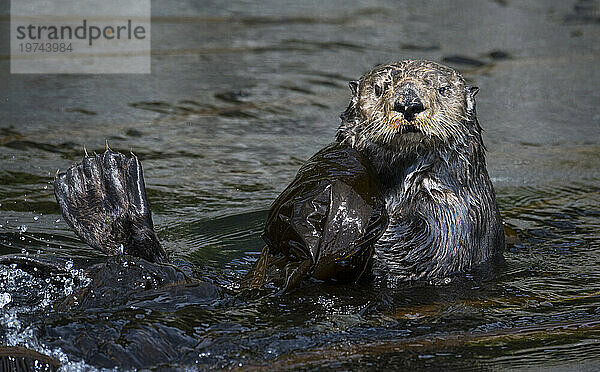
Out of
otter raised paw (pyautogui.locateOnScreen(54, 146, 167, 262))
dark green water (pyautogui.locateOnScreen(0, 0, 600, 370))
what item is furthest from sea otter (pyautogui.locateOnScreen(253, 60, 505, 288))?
otter raised paw (pyautogui.locateOnScreen(54, 146, 167, 262))

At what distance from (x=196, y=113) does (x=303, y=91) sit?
99 cm

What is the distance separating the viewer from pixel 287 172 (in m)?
6.09

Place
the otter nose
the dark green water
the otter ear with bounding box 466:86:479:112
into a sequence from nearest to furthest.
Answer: the dark green water < the otter nose < the otter ear with bounding box 466:86:479:112

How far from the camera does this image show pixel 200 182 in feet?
19.3

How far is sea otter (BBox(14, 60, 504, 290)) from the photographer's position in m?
3.94

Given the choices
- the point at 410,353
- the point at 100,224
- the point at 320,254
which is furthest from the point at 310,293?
the point at 100,224

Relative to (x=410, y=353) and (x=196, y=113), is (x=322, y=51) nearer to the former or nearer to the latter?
(x=196, y=113)

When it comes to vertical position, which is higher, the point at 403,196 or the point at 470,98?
the point at 470,98

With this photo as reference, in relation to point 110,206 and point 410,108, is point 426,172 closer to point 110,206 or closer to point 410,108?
point 410,108

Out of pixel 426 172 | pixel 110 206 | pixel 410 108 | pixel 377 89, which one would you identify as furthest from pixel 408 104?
pixel 110 206

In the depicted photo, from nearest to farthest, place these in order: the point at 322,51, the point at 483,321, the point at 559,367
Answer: the point at 559,367 → the point at 483,321 → the point at 322,51

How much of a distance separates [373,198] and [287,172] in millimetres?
2164

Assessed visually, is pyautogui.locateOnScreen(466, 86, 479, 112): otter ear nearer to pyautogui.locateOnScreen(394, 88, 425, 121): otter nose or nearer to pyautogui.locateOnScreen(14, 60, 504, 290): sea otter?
pyautogui.locateOnScreen(14, 60, 504, 290): sea otter

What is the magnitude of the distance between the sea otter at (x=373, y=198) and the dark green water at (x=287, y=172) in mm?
137
